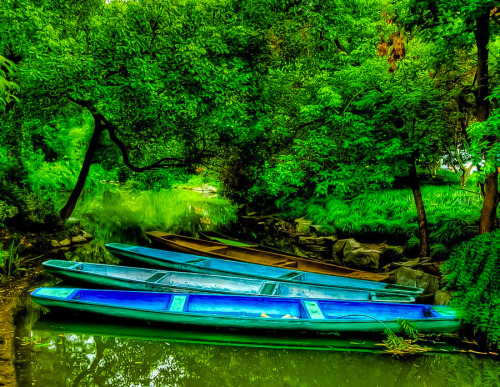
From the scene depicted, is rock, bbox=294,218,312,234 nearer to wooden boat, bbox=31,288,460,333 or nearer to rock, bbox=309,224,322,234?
rock, bbox=309,224,322,234

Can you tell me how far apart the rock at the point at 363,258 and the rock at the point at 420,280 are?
5.56 ft

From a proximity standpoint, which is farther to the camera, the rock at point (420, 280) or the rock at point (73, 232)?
the rock at point (73, 232)

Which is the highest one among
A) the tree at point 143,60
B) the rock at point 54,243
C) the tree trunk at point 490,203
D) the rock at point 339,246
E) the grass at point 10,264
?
the tree at point 143,60

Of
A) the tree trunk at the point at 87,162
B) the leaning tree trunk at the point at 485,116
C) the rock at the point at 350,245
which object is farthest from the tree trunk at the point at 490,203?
the tree trunk at the point at 87,162

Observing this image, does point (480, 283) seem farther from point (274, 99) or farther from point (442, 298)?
point (274, 99)

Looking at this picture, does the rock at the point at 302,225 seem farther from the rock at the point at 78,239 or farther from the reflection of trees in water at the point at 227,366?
the reflection of trees in water at the point at 227,366

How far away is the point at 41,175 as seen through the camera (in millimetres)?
11500

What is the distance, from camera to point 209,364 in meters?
5.37

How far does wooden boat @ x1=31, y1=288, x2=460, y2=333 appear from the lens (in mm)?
6059

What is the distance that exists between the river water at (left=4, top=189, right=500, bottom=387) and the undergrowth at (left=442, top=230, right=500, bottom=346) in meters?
0.54

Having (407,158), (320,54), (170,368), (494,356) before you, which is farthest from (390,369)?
(320,54)

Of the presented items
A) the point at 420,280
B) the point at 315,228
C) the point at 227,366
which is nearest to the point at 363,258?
the point at 420,280

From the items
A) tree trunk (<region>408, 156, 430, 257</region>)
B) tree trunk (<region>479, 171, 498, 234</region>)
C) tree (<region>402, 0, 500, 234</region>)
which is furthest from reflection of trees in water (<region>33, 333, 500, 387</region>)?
Answer: tree trunk (<region>408, 156, 430, 257</region>)

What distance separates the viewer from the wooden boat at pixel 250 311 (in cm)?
606
